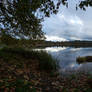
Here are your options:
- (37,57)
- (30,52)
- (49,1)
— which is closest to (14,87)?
(49,1)

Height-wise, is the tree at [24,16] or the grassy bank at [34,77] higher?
the tree at [24,16]

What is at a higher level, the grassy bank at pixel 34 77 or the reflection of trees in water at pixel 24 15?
the reflection of trees in water at pixel 24 15

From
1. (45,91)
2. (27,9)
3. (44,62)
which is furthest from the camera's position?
(44,62)

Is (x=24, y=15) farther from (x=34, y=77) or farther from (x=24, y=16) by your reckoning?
(x=34, y=77)

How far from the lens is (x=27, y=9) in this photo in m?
5.71

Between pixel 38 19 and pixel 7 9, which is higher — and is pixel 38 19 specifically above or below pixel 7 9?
below

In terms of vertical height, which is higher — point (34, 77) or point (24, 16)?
point (24, 16)

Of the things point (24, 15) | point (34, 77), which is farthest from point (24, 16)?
point (34, 77)

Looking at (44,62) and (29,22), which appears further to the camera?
(44,62)

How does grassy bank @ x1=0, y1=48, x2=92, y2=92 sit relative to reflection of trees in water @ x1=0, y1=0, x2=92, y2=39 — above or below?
below

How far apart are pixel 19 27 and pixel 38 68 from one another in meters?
3.11

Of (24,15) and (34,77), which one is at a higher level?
(24,15)

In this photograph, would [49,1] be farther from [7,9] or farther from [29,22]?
[7,9]

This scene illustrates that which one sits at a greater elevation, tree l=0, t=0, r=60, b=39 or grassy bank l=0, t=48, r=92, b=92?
tree l=0, t=0, r=60, b=39
